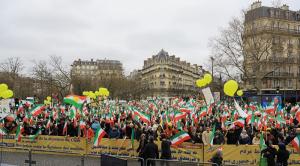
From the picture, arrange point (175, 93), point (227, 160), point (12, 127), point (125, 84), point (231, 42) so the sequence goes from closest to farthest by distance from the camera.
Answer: point (227, 160)
point (12, 127)
point (231, 42)
point (125, 84)
point (175, 93)

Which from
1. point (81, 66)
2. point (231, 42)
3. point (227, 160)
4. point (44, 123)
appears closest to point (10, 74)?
point (231, 42)

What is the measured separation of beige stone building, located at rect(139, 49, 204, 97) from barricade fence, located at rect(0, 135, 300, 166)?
109095 millimetres

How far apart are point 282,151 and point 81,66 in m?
155

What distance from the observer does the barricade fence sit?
12227 millimetres

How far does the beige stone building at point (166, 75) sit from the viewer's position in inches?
5221

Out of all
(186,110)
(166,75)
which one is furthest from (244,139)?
(166,75)

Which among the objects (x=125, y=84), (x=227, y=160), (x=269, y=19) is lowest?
(x=227, y=160)

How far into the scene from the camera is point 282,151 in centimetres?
1019

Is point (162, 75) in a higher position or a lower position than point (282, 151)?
higher

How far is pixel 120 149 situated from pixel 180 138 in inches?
102

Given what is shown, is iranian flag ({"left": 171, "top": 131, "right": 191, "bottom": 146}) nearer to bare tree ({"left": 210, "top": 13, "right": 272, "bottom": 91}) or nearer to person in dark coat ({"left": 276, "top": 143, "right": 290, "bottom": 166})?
person in dark coat ({"left": 276, "top": 143, "right": 290, "bottom": 166})

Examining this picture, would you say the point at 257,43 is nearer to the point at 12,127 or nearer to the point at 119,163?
the point at 12,127

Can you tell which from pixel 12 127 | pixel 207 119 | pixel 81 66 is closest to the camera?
pixel 12 127

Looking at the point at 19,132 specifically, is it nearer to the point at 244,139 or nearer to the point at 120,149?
the point at 120,149
